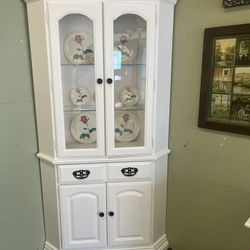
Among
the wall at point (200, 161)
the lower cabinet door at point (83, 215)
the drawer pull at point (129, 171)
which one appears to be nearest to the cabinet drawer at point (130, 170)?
the drawer pull at point (129, 171)

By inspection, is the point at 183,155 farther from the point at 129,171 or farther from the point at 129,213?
the point at 129,213

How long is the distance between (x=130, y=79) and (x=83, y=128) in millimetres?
475

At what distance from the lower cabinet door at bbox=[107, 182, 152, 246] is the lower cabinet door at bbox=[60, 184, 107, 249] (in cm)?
6

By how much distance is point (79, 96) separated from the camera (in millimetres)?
1682

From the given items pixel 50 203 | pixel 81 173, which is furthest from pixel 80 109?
pixel 50 203

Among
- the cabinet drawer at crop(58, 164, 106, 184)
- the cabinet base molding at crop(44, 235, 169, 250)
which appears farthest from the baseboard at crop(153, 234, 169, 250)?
the cabinet drawer at crop(58, 164, 106, 184)

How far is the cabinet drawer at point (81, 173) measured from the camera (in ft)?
5.40

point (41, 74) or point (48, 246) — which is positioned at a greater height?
point (41, 74)

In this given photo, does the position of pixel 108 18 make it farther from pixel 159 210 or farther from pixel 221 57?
pixel 159 210

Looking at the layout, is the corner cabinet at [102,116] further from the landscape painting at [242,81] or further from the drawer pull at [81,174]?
the landscape painting at [242,81]

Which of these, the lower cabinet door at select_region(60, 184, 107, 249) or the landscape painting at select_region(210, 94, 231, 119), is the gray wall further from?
the lower cabinet door at select_region(60, 184, 107, 249)

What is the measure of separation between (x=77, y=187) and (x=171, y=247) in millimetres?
925

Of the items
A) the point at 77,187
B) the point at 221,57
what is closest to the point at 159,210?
the point at 77,187

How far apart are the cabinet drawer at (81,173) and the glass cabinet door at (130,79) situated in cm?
16
